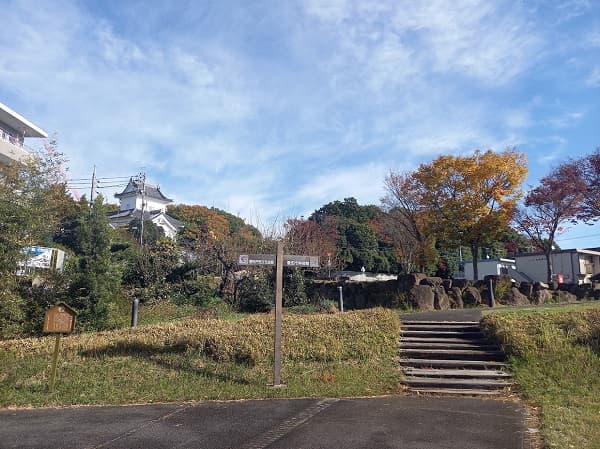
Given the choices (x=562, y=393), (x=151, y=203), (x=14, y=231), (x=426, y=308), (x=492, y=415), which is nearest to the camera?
(x=492, y=415)

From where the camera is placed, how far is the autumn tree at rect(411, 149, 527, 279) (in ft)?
75.3

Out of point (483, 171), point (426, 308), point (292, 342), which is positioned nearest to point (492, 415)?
point (292, 342)

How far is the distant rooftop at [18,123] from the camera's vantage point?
3104 cm

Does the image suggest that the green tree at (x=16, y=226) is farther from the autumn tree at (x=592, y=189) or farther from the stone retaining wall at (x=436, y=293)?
the autumn tree at (x=592, y=189)

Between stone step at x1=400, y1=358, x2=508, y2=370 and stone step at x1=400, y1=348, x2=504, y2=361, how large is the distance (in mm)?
212

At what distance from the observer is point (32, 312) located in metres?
12.5

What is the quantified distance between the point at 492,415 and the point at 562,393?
169 centimetres

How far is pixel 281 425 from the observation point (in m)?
6.42

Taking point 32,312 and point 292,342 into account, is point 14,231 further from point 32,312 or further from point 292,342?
point 292,342

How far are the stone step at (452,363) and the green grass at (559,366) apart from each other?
0.34 meters

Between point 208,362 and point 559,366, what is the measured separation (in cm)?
608

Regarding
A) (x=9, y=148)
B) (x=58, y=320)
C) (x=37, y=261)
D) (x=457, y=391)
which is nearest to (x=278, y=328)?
(x=457, y=391)

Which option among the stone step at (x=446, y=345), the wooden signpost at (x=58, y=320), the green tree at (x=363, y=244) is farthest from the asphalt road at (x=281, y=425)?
the green tree at (x=363, y=244)

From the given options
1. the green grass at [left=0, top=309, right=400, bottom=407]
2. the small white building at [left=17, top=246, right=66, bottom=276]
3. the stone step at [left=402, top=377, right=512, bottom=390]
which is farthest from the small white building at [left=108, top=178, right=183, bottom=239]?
the stone step at [left=402, top=377, right=512, bottom=390]
